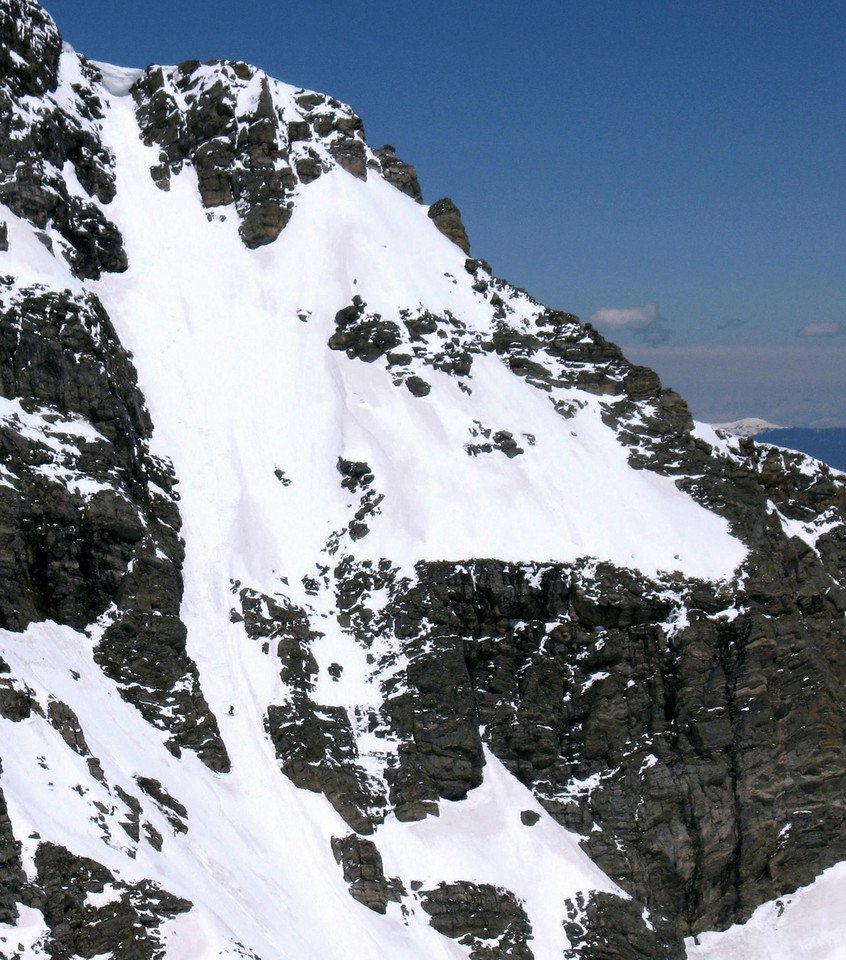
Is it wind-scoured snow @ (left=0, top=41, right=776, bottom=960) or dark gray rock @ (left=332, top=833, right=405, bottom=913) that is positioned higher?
wind-scoured snow @ (left=0, top=41, right=776, bottom=960)

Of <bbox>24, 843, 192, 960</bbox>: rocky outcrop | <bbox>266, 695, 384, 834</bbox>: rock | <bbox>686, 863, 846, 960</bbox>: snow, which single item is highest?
<bbox>266, 695, 384, 834</bbox>: rock

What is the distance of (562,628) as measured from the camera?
80750mm

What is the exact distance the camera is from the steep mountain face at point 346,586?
64231mm

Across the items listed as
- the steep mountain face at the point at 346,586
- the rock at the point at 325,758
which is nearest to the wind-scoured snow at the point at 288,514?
the steep mountain face at the point at 346,586

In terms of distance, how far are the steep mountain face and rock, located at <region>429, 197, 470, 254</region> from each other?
384 mm

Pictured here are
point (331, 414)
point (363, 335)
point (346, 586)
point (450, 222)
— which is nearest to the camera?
point (346, 586)

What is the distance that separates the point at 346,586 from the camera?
79.9 meters

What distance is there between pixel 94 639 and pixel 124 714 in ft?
15.2

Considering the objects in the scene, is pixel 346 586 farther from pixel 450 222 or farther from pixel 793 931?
pixel 450 222

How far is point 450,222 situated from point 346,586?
130 ft

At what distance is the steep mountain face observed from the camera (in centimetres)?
6423

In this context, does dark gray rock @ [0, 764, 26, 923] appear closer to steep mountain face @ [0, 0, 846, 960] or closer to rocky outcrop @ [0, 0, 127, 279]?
steep mountain face @ [0, 0, 846, 960]

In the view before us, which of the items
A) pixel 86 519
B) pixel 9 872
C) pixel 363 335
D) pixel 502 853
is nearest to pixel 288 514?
pixel 363 335

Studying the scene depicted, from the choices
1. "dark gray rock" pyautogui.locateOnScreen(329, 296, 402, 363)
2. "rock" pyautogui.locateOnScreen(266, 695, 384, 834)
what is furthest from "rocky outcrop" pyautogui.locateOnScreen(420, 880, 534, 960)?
"dark gray rock" pyautogui.locateOnScreen(329, 296, 402, 363)
